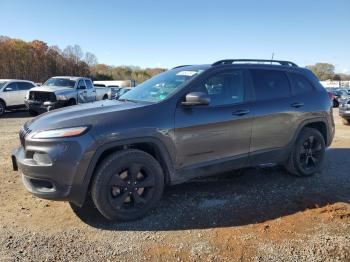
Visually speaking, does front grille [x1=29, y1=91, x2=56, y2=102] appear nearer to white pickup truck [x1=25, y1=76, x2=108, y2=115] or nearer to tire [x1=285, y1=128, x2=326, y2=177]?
white pickup truck [x1=25, y1=76, x2=108, y2=115]

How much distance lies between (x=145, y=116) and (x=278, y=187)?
2471mm

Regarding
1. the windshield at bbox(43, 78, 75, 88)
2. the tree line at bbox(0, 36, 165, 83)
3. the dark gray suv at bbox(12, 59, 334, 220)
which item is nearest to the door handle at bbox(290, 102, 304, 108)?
the dark gray suv at bbox(12, 59, 334, 220)

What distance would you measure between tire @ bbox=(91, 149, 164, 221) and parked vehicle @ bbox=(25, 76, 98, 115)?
12845mm

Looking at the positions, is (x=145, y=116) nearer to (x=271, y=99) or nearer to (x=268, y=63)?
(x=271, y=99)

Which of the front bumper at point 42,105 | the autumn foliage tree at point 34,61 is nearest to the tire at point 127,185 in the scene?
the front bumper at point 42,105

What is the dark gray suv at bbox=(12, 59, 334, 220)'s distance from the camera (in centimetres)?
395

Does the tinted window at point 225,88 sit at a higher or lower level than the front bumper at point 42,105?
higher

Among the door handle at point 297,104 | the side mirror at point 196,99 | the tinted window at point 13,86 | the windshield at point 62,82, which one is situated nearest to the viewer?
the side mirror at point 196,99

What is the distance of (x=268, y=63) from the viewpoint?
582cm

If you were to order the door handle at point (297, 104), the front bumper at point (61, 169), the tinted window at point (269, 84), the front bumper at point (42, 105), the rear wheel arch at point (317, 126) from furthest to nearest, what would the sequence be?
the front bumper at point (42, 105) → the rear wheel arch at point (317, 126) → the door handle at point (297, 104) → the tinted window at point (269, 84) → the front bumper at point (61, 169)

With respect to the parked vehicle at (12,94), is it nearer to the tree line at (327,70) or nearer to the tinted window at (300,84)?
the tinted window at (300,84)

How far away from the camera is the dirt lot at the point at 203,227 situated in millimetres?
3594

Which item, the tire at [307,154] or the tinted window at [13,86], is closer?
the tire at [307,154]

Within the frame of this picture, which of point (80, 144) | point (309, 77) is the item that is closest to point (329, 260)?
point (80, 144)
